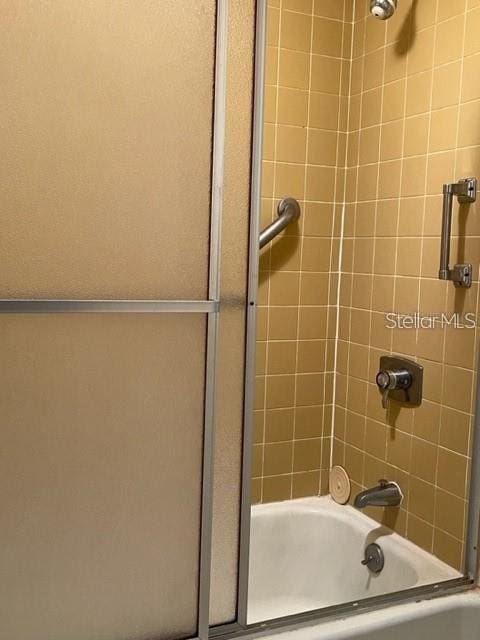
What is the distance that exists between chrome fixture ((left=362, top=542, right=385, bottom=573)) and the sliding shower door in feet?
2.82

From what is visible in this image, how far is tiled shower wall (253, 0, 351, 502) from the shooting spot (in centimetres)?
205

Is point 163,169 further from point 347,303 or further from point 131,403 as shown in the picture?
point 347,303

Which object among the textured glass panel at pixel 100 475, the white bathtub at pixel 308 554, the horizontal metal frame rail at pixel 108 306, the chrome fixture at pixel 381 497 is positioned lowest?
the white bathtub at pixel 308 554

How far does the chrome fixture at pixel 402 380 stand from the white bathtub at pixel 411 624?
547 mm

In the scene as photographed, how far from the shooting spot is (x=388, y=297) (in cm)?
194

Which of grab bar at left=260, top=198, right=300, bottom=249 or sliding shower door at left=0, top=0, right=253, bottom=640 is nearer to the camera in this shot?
sliding shower door at left=0, top=0, right=253, bottom=640

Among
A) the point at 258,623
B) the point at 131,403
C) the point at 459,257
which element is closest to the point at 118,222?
the point at 131,403

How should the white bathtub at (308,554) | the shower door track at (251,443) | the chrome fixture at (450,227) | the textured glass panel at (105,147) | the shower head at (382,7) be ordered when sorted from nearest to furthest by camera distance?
1. the textured glass panel at (105,147)
2. the shower door track at (251,443)
3. the chrome fixture at (450,227)
4. the shower head at (382,7)
5. the white bathtub at (308,554)

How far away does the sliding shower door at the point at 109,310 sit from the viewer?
98cm

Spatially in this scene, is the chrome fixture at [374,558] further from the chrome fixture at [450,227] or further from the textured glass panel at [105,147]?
the textured glass panel at [105,147]

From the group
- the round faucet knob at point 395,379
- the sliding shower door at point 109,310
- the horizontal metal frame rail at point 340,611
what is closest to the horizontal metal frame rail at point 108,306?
the sliding shower door at point 109,310

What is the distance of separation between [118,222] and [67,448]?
0.38 meters

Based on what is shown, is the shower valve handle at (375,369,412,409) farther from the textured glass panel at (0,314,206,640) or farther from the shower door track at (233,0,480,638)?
the textured glass panel at (0,314,206,640)

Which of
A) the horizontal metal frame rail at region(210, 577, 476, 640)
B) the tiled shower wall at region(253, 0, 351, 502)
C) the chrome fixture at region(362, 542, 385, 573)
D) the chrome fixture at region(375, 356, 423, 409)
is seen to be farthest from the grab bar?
the horizontal metal frame rail at region(210, 577, 476, 640)
